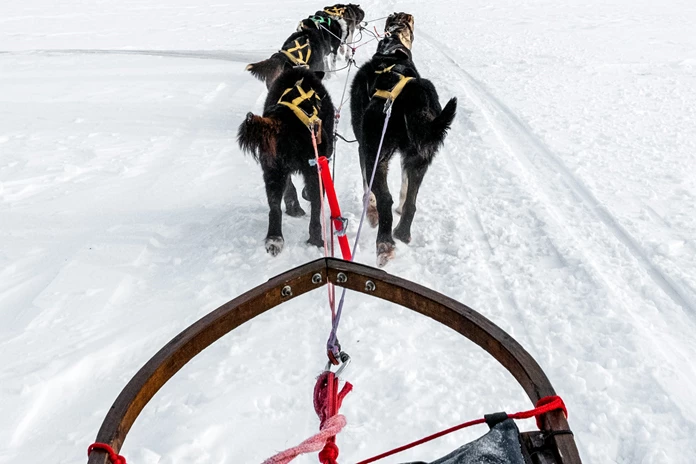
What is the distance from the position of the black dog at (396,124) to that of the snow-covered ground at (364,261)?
1.03ft

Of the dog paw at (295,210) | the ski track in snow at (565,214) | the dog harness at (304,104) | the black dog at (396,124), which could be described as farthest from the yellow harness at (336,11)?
the dog harness at (304,104)

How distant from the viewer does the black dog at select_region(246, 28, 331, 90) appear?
210 inches

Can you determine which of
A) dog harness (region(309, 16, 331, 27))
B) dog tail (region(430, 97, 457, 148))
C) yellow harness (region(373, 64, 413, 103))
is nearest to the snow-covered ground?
dog tail (region(430, 97, 457, 148))

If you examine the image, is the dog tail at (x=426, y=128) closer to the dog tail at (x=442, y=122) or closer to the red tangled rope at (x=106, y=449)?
the dog tail at (x=442, y=122)

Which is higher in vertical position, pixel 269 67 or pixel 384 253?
pixel 269 67

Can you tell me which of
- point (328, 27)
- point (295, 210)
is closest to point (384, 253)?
point (295, 210)

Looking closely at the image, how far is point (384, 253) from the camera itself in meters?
3.85

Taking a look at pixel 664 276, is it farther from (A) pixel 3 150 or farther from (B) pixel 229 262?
(A) pixel 3 150

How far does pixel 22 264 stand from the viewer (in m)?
4.07

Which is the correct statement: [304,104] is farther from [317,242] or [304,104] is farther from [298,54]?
[298,54]

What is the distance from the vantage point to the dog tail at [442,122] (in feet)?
10.9

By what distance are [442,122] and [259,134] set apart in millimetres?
1180

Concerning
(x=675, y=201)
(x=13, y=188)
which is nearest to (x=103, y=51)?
(x=13, y=188)

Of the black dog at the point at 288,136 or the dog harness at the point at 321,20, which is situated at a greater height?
the dog harness at the point at 321,20
